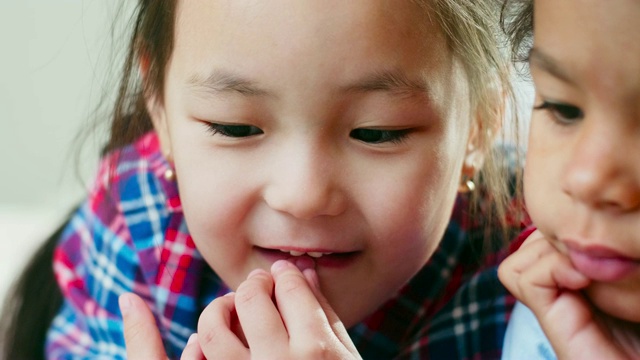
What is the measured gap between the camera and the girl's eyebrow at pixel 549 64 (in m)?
0.70

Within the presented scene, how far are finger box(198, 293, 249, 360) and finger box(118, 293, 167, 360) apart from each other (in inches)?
3.4

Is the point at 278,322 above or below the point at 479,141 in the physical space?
below

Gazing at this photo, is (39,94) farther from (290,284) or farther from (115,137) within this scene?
(290,284)

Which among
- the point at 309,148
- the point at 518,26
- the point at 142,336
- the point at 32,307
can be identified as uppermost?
the point at 518,26

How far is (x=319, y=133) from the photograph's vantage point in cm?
85

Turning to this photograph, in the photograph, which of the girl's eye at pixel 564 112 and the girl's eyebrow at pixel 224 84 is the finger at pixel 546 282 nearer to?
the girl's eye at pixel 564 112

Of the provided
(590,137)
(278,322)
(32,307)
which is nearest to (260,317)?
(278,322)

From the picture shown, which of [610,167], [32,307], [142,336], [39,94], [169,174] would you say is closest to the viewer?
[610,167]

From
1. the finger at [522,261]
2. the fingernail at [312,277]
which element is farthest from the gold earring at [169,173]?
the finger at [522,261]

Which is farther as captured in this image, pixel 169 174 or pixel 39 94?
pixel 39 94

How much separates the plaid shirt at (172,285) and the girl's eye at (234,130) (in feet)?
0.98

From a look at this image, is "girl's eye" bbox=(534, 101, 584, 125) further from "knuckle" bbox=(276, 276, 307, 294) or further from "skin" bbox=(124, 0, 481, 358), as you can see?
"knuckle" bbox=(276, 276, 307, 294)

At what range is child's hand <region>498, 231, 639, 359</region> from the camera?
2.71 feet

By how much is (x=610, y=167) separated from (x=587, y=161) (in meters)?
0.02
